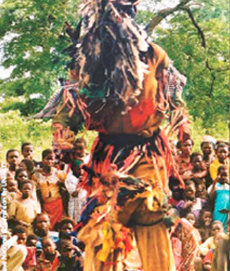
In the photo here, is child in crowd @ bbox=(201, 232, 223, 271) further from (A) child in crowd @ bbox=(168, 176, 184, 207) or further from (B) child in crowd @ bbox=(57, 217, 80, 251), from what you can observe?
(B) child in crowd @ bbox=(57, 217, 80, 251)

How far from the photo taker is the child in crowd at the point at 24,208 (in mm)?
8094

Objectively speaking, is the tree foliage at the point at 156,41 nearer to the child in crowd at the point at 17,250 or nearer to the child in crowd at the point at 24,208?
the child in crowd at the point at 24,208

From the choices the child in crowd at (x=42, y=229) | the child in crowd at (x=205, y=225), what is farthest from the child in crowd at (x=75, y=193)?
the child in crowd at (x=205, y=225)

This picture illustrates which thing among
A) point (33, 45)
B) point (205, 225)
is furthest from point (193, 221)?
point (33, 45)

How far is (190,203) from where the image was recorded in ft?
27.3

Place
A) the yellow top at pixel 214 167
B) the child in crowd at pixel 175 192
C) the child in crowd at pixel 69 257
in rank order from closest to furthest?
the child in crowd at pixel 69 257 → the child in crowd at pixel 175 192 → the yellow top at pixel 214 167

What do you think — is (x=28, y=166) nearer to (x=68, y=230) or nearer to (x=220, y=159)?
(x=68, y=230)

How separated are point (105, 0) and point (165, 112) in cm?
69

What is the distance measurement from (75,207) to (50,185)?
183 millimetres

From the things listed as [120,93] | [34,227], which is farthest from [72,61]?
[34,227]

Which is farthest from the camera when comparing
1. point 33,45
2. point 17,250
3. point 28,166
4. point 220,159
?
point 220,159

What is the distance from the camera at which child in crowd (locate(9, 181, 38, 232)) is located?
8.09m

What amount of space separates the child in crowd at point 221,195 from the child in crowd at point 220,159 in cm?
3

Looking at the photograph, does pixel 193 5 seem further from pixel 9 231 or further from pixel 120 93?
pixel 9 231
